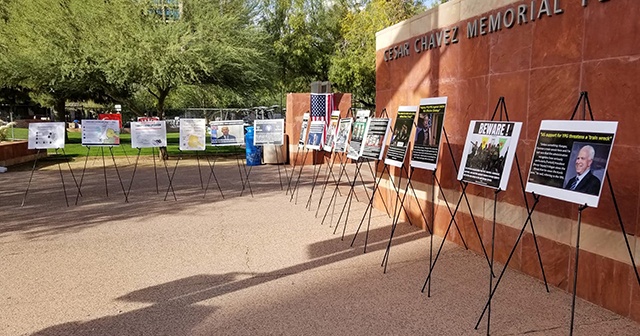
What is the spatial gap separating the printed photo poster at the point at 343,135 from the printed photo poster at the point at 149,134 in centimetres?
477

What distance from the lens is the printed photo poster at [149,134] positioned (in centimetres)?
1168

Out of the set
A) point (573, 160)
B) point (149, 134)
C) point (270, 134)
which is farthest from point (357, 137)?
point (149, 134)

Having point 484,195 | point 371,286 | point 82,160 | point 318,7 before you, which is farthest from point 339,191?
point 318,7

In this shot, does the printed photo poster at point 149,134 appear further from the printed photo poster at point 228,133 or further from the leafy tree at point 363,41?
the leafy tree at point 363,41

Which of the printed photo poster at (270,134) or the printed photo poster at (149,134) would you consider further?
the printed photo poster at (270,134)

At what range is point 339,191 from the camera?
39.3ft

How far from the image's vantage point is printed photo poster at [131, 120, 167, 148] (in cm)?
1168

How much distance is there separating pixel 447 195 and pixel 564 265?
2258 millimetres

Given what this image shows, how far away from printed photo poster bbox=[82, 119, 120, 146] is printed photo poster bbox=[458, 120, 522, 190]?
8.83m

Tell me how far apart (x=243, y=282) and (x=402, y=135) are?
2807 millimetres

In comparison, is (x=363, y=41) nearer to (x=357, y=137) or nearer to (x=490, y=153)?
(x=357, y=137)

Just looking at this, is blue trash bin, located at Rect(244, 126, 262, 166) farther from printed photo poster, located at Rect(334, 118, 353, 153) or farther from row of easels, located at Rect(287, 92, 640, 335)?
printed photo poster, located at Rect(334, 118, 353, 153)

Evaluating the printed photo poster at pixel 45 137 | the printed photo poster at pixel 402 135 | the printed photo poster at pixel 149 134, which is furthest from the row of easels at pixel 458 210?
the printed photo poster at pixel 45 137

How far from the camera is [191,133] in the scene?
12.1m
